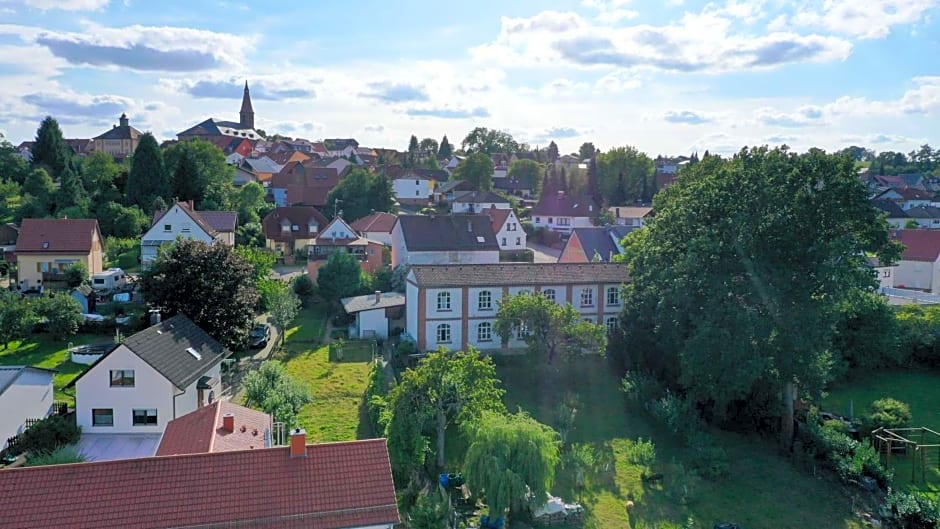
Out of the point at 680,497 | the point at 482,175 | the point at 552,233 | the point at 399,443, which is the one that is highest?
the point at 482,175

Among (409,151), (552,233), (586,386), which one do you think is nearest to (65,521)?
(586,386)

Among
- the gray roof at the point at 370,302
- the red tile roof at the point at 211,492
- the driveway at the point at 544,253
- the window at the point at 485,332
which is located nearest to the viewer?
the red tile roof at the point at 211,492

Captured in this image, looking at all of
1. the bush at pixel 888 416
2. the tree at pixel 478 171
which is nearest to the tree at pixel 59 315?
the bush at pixel 888 416

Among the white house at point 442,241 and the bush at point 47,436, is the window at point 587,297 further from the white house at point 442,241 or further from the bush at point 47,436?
the bush at point 47,436

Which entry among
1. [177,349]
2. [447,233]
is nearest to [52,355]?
[177,349]

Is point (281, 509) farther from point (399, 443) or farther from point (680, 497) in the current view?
point (680, 497)

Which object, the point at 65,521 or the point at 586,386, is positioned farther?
the point at 586,386
